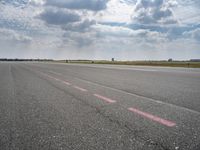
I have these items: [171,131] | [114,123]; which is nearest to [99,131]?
[114,123]

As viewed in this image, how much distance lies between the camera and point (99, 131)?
3365 millimetres

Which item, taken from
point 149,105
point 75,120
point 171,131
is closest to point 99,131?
point 75,120

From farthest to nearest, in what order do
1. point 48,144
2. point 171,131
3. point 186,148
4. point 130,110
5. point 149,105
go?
point 149,105 → point 130,110 → point 171,131 → point 48,144 → point 186,148

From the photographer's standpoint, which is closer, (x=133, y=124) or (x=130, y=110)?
(x=133, y=124)

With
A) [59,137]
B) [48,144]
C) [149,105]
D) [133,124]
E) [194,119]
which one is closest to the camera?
[48,144]

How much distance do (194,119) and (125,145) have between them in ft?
6.51

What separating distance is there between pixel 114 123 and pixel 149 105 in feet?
6.10

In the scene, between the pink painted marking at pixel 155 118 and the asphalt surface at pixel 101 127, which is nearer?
the asphalt surface at pixel 101 127

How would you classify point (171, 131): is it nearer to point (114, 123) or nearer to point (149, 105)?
point (114, 123)

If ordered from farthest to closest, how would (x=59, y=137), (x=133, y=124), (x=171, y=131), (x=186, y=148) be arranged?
1. (x=133, y=124)
2. (x=171, y=131)
3. (x=59, y=137)
4. (x=186, y=148)

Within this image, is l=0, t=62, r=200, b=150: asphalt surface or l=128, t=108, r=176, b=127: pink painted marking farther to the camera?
l=128, t=108, r=176, b=127: pink painted marking

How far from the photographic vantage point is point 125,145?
2787 mm

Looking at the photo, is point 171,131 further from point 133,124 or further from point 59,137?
point 59,137

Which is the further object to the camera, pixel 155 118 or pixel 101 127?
pixel 155 118
